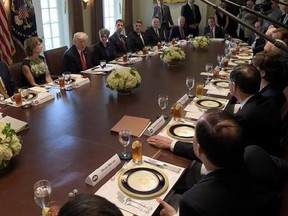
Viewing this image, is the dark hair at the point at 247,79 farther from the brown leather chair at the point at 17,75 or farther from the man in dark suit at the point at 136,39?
the man in dark suit at the point at 136,39

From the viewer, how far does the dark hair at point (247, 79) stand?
2.08m

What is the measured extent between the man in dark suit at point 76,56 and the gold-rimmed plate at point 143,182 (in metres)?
2.63

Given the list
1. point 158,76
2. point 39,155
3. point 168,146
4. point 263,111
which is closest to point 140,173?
point 168,146

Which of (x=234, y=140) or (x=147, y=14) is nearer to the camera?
(x=234, y=140)

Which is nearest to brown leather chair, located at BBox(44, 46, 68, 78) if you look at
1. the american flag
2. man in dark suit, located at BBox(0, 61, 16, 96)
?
man in dark suit, located at BBox(0, 61, 16, 96)

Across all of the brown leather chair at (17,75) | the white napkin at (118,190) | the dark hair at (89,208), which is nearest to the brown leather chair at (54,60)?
the brown leather chair at (17,75)

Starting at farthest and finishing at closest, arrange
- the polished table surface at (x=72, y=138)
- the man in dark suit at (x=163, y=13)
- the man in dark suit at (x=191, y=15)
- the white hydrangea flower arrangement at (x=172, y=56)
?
the man in dark suit at (x=191, y=15), the man in dark suit at (x=163, y=13), the white hydrangea flower arrangement at (x=172, y=56), the polished table surface at (x=72, y=138)

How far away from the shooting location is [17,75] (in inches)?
133

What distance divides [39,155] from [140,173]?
61cm

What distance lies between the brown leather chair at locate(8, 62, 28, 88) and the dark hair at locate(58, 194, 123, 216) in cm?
297

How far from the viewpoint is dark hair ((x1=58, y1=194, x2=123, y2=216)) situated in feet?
2.26

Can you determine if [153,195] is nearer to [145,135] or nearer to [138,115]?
[145,135]

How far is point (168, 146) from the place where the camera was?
1.78 m

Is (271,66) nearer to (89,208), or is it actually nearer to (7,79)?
(89,208)
